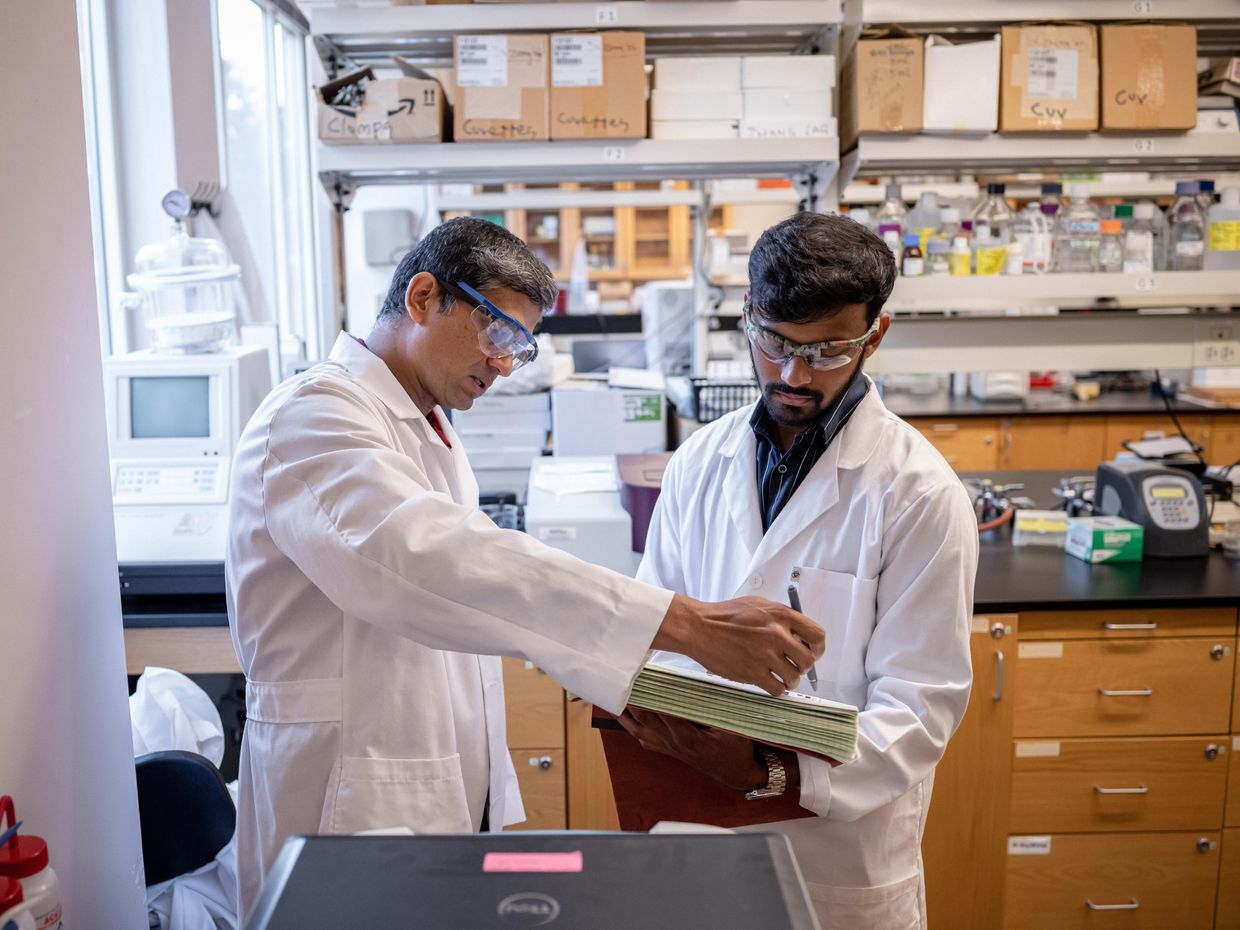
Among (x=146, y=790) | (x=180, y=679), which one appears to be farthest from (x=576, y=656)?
(x=180, y=679)

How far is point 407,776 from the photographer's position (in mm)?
1271

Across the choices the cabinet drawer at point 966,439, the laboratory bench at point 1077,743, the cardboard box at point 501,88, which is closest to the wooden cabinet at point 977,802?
the laboratory bench at point 1077,743

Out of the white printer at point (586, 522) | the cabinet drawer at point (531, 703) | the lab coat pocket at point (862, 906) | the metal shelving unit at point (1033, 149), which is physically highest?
the metal shelving unit at point (1033, 149)

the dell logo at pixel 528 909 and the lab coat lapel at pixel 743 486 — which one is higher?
the lab coat lapel at pixel 743 486

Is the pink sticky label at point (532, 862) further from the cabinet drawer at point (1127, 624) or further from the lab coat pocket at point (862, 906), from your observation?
the cabinet drawer at point (1127, 624)

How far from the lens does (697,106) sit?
2609mm

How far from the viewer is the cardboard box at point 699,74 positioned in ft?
8.50

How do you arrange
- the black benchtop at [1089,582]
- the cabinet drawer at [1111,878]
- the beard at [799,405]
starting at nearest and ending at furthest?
the beard at [799,405] < the black benchtop at [1089,582] < the cabinet drawer at [1111,878]

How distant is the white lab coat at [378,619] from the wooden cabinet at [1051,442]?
4.68 meters

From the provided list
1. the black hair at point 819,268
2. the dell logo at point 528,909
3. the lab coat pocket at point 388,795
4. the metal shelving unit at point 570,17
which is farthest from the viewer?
the metal shelving unit at point 570,17

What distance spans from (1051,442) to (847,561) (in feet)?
15.2

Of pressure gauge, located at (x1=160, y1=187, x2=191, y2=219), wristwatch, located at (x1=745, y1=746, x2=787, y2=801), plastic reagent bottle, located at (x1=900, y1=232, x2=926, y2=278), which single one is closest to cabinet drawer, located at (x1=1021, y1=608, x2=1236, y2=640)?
plastic reagent bottle, located at (x1=900, y1=232, x2=926, y2=278)

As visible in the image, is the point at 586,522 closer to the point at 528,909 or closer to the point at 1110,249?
the point at 1110,249

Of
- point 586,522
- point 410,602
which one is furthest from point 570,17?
point 410,602
